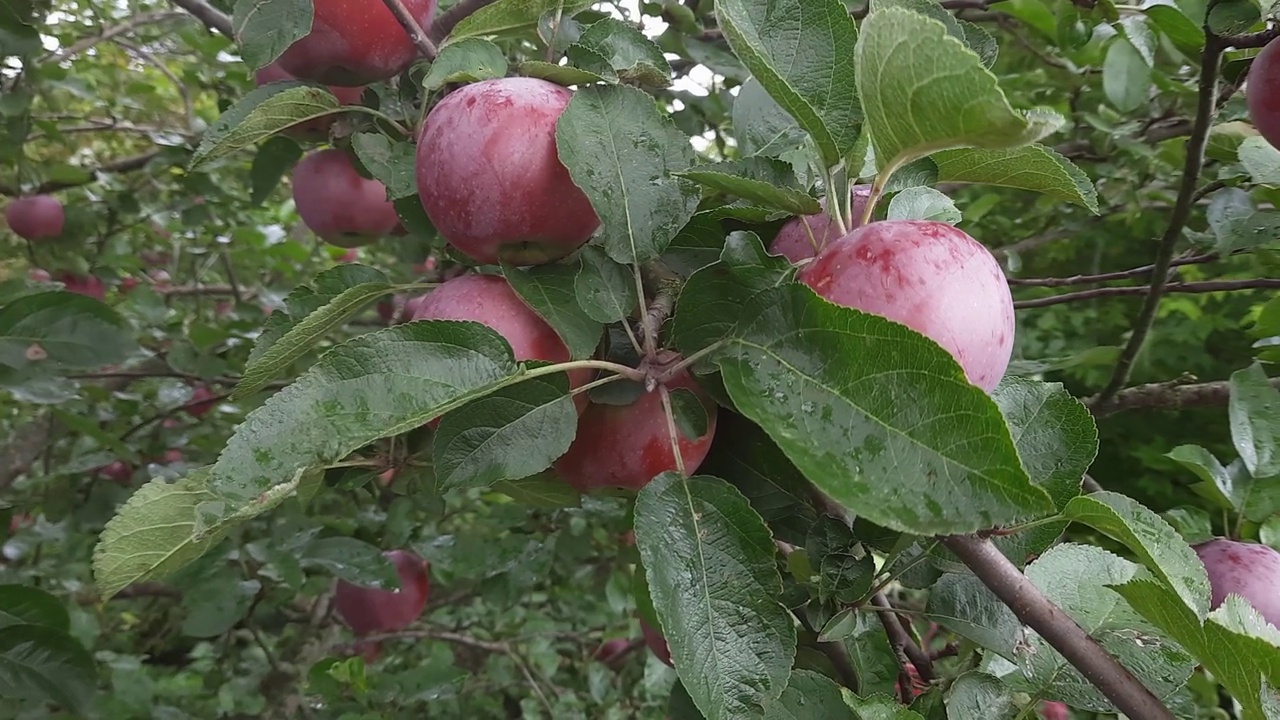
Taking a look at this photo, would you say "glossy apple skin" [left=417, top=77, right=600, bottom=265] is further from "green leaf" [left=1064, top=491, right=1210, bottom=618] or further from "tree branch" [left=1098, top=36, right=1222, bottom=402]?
"tree branch" [left=1098, top=36, right=1222, bottom=402]

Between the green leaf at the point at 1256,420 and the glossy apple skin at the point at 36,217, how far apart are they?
2.05 m

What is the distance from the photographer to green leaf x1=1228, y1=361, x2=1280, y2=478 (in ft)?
2.64

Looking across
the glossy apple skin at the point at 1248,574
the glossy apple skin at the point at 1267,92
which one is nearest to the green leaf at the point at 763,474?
the glossy apple skin at the point at 1248,574

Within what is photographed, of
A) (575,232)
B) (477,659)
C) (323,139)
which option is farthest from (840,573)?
(477,659)

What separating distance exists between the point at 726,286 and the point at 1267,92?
67 centimetres

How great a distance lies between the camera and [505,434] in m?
0.52

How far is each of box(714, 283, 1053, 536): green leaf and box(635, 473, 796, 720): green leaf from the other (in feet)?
0.28

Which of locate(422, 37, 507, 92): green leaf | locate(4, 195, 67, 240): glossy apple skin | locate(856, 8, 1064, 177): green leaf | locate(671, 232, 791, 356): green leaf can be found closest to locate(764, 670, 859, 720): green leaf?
locate(671, 232, 791, 356): green leaf

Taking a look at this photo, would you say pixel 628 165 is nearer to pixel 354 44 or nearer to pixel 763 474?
pixel 763 474

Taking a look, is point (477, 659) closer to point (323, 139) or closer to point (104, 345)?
point (104, 345)

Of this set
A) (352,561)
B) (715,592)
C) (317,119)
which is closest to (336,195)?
(317,119)

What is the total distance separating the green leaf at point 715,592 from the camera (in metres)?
0.43

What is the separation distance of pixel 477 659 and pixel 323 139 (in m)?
1.37

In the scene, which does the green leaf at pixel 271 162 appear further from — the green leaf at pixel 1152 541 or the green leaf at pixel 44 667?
the green leaf at pixel 1152 541
